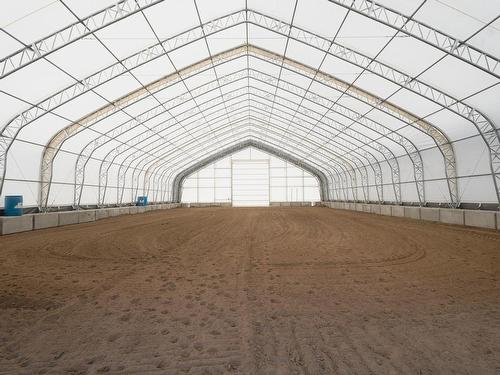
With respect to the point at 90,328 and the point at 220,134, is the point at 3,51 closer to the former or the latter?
the point at 90,328

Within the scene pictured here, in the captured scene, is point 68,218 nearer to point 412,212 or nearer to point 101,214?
point 101,214

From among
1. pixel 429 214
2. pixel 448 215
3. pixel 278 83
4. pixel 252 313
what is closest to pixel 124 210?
pixel 278 83

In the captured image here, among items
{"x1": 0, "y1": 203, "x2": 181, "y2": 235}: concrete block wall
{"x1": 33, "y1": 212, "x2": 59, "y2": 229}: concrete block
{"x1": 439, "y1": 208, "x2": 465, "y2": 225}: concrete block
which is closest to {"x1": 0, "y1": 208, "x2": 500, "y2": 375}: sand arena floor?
{"x1": 0, "y1": 203, "x2": 181, "y2": 235}: concrete block wall

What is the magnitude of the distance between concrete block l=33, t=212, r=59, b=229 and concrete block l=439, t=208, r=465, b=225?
→ 98.1 ft

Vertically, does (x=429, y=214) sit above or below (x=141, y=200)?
below

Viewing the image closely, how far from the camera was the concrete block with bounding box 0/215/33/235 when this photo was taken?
1675 cm

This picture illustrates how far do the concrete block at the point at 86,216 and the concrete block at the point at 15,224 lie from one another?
492 centimetres

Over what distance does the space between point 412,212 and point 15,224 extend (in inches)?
1226

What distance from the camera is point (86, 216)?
24688 millimetres

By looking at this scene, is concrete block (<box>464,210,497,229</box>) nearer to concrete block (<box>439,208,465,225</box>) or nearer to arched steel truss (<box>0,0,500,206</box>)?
concrete block (<box>439,208,465,225</box>)

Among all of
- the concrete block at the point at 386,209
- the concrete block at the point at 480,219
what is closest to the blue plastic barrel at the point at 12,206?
the concrete block at the point at 480,219

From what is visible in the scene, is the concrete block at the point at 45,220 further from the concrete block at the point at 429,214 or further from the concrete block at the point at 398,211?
the concrete block at the point at 398,211

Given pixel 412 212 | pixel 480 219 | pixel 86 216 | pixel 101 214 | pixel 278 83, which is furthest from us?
pixel 101 214

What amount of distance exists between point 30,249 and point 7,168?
10.8 m
